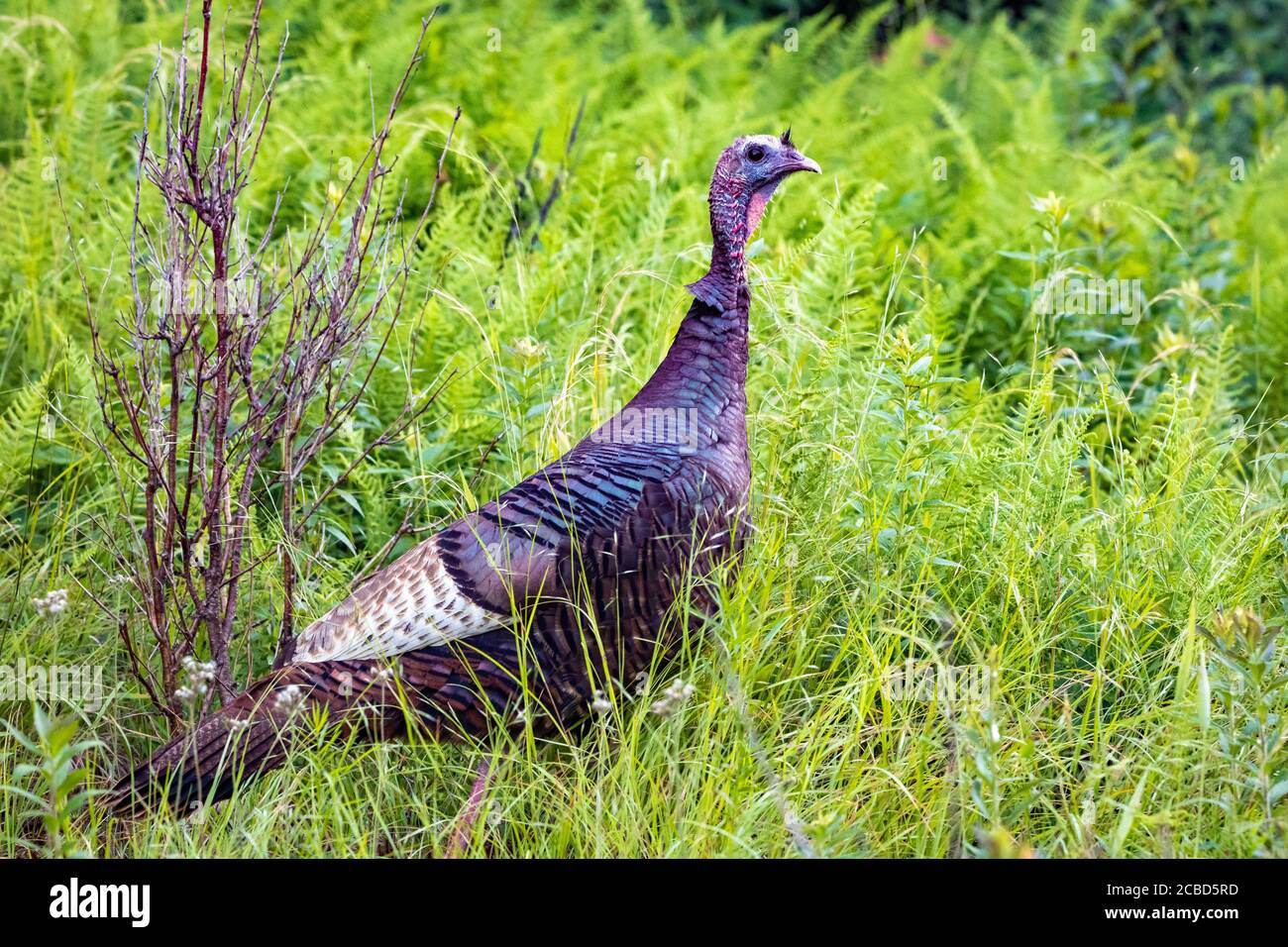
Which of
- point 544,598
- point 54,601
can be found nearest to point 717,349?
point 544,598

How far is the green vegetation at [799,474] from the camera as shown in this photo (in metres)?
3.16

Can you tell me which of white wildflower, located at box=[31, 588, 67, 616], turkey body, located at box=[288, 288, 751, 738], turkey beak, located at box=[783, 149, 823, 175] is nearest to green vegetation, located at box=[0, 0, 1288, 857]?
turkey body, located at box=[288, 288, 751, 738]

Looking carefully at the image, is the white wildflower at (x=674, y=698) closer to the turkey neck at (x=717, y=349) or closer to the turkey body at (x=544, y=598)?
the turkey body at (x=544, y=598)

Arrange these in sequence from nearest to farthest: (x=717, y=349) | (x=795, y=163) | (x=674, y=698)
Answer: (x=674, y=698)
(x=717, y=349)
(x=795, y=163)

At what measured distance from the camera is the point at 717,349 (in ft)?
12.1

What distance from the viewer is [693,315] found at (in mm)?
3723

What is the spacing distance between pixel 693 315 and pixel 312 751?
1.53m

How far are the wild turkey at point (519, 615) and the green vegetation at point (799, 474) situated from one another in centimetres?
12

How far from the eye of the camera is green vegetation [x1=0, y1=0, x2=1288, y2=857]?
3.16 meters

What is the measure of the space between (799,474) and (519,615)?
1051 mm

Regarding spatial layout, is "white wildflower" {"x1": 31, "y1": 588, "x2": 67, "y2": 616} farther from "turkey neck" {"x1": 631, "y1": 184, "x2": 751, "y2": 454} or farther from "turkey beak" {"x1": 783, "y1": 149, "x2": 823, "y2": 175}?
"turkey beak" {"x1": 783, "y1": 149, "x2": 823, "y2": 175}

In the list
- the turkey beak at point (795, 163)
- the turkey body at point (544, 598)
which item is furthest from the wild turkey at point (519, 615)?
the turkey beak at point (795, 163)

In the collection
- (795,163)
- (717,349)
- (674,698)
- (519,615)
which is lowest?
(674,698)

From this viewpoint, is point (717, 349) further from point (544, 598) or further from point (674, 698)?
point (674, 698)
